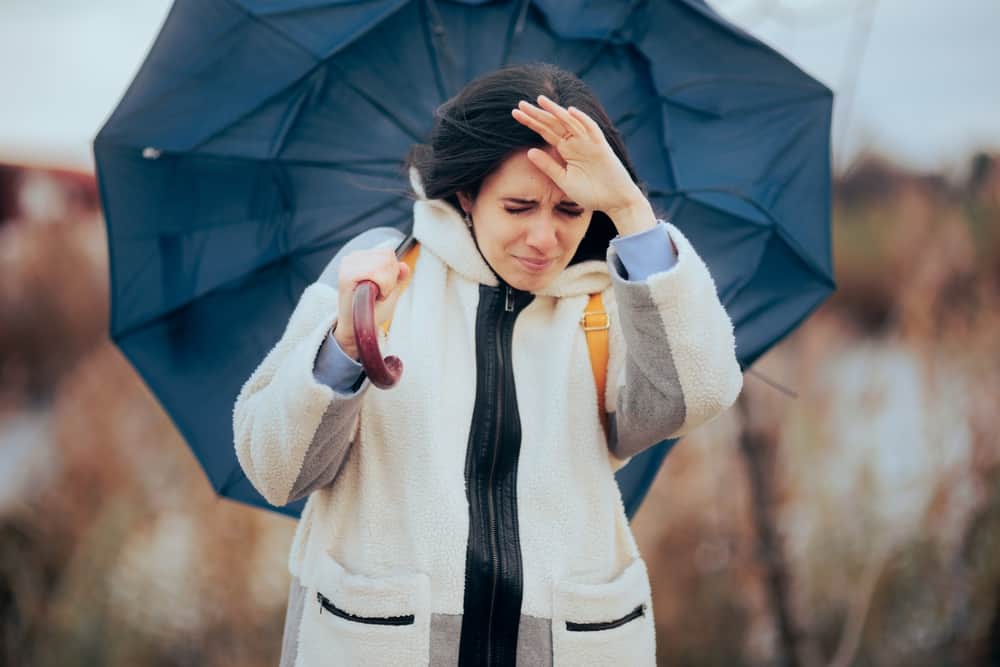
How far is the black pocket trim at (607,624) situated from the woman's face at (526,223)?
1.80 feet

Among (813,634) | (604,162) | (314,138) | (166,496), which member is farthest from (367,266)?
(813,634)

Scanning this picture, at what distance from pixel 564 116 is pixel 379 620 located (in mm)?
816

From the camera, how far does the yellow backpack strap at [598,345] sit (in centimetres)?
170

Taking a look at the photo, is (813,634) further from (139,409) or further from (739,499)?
(139,409)

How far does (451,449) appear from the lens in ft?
5.13

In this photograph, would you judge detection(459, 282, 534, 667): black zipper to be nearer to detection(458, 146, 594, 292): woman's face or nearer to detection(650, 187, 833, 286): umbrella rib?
detection(458, 146, 594, 292): woman's face

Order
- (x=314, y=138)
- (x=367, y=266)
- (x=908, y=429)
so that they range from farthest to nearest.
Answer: (x=908, y=429) → (x=314, y=138) → (x=367, y=266)

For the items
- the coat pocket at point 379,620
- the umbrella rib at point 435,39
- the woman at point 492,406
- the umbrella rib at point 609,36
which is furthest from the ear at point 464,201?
the coat pocket at point 379,620

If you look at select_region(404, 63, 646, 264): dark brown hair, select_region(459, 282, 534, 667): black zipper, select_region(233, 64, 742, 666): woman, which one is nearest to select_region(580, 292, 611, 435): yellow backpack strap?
select_region(233, 64, 742, 666): woman

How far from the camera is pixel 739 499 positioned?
4.07 m

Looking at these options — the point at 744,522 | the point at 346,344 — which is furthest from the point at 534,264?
the point at 744,522

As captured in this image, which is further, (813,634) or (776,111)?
(813,634)

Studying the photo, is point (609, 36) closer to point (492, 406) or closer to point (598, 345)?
point (598, 345)

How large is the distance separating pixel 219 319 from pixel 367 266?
2.30 feet
